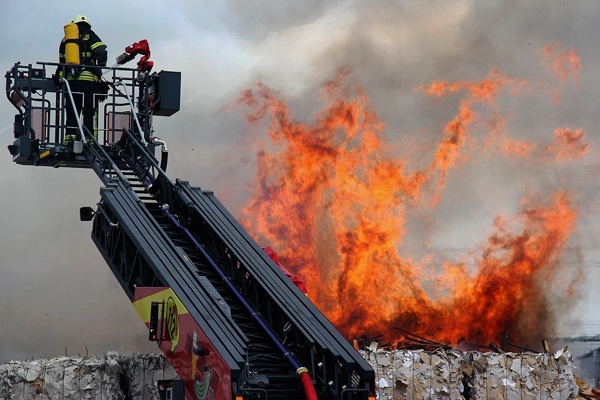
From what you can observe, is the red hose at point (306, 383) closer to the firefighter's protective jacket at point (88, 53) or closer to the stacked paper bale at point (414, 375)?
the stacked paper bale at point (414, 375)

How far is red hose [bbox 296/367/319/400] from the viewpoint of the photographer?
16328mm

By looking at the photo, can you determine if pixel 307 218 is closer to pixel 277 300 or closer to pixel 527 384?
pixel 527 384

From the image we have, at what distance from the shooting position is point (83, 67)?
24.0 m

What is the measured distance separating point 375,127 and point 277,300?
9964 millimetres

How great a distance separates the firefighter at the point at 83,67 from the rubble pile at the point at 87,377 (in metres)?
5.27

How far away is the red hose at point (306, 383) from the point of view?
1633cm

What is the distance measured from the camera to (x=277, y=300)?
1830 cm

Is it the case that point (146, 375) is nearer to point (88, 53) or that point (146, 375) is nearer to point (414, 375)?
point (414, 375)

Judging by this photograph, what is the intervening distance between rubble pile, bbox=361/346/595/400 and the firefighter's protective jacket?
8616 mm

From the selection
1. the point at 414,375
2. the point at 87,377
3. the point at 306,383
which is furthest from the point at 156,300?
the point at 414,375

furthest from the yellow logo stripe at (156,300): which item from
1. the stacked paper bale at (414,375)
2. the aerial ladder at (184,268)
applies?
the stacked paper bale at (414,375)

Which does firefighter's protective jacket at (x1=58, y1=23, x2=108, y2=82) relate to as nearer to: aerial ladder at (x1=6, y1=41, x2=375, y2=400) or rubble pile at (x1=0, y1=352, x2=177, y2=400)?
aerial ladder at (x1=6, y1=41, x2=375, y2=400)

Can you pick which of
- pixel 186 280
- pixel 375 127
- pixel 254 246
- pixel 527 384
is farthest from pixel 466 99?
pixel 186 280

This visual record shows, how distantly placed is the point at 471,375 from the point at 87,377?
807 centimetres
